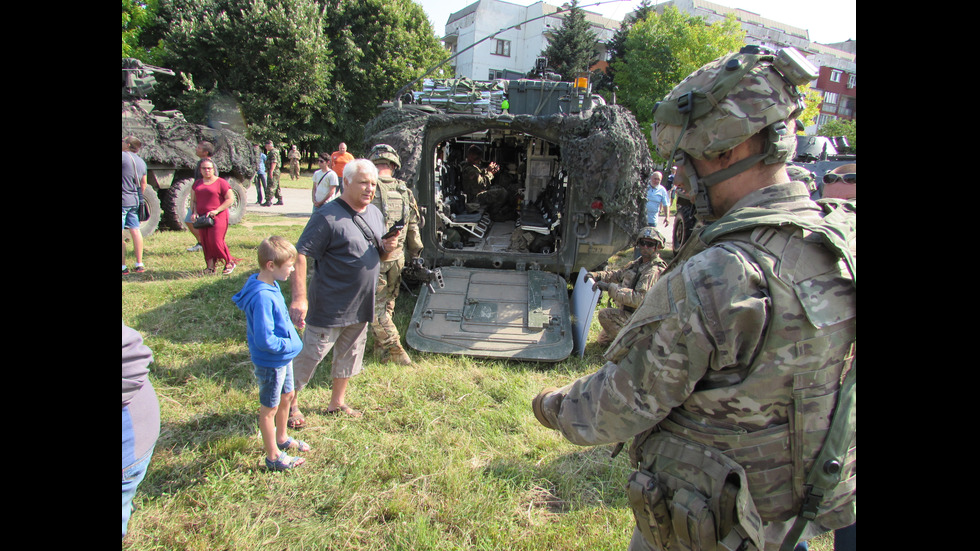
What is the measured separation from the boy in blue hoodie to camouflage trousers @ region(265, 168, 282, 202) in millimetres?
12090

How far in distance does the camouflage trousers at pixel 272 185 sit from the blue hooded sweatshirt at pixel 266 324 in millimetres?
12136

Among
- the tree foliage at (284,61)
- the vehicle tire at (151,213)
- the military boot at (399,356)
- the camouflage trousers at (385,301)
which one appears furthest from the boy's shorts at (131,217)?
the tree foliage at (284,61)

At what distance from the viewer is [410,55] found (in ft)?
86.0

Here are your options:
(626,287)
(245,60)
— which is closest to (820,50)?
(245,60)

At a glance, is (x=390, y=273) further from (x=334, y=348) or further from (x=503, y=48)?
(x=503, y=48)

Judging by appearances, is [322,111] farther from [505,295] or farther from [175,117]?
[505,295]

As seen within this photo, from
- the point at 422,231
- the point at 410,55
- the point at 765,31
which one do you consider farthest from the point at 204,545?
the point at 765,31

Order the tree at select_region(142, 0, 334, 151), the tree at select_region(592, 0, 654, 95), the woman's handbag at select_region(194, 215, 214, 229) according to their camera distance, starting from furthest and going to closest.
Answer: the tree at select_region(592, 0, 654, 95) → the tree at select_region(142, 0, 334, 151) → the woman's handbag at select_region(194, 215, 214, 229)

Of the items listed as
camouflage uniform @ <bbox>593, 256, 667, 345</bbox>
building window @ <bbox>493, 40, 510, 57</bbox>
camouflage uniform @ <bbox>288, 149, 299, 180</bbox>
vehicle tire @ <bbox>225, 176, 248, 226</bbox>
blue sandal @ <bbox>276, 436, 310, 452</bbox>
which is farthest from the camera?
building window @ <bbox>493, 40, 510, 57</bbox>

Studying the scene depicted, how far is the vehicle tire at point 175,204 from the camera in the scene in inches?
378

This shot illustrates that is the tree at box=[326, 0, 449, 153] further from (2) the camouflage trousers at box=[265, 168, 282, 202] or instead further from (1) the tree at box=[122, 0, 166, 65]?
(2) the camouflage trousers at box=[265, 168, 282, 202]

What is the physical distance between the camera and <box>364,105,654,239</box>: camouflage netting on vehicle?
5.00 meters

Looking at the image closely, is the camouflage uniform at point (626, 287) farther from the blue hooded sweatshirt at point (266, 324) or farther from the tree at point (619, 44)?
the tree at point (619, 44)

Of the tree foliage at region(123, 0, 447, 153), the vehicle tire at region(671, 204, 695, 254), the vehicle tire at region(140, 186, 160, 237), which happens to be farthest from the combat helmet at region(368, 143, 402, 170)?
the tree foliage at region(123, 0, 447, 153)
